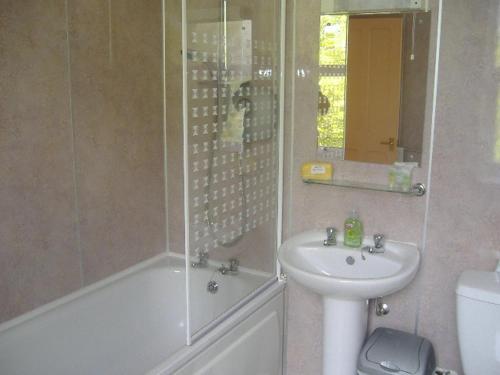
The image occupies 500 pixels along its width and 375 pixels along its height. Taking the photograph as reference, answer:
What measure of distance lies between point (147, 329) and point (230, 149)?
1.15 meters

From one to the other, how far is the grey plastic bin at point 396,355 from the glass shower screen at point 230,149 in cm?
56

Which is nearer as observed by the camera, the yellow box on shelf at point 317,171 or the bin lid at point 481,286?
the bin lid at point 481,286

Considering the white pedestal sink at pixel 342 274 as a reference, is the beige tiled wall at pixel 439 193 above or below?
above

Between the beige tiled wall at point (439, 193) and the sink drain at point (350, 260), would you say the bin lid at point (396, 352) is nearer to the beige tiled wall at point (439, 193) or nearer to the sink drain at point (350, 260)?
the beige tiled wall at point (439, 193)

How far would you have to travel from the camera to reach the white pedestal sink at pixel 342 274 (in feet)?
6.43

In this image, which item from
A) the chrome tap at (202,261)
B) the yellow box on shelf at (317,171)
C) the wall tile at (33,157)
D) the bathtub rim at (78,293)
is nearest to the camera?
the chrome tap at (202,261)

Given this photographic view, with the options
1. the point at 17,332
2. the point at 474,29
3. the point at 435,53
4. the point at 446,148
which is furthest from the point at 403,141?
the point at 17,332

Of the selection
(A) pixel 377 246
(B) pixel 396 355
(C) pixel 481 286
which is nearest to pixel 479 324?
(C) pixel 481 286

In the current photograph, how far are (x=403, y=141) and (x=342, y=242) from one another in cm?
50

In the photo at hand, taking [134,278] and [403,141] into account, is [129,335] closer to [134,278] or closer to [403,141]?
[134,278]

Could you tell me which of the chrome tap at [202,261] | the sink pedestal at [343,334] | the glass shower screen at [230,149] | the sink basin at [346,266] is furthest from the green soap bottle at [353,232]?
the chrome tap at [202,261]

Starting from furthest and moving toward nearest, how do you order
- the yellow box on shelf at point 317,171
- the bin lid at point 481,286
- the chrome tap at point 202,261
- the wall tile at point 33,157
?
the yellow box on shelf at point 317,171 < the wall tile at point 33,157 < the chrome tap at point 202,261 < the bin lid at point 481,286

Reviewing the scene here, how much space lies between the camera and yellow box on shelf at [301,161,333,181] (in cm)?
229

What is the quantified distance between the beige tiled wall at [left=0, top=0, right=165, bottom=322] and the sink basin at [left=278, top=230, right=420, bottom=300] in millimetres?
920
